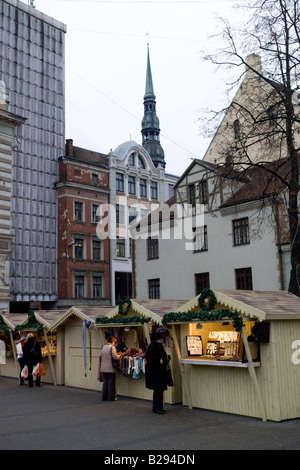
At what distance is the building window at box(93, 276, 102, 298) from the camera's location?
161 ft

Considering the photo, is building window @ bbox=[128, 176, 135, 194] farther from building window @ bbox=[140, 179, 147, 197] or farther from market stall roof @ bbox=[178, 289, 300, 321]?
market stall roof @ bbox=[178, 289, 300, 321]

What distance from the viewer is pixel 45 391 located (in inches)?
693

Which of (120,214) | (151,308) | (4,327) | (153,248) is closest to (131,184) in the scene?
(120,214)

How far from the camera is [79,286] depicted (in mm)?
48125

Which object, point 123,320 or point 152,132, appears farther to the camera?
point 152,132

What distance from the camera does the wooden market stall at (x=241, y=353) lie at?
458 inches

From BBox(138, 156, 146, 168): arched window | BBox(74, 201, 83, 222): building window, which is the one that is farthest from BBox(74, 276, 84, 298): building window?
BBox(138, 156, 146, 168): arched window

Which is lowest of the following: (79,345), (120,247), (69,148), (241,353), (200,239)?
(79,345)

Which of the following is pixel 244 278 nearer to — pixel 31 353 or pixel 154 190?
pixel 31 353

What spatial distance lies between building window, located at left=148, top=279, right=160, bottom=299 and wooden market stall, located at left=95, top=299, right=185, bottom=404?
51.0 ft

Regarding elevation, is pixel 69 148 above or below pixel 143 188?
above

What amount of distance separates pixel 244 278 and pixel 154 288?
745 cm

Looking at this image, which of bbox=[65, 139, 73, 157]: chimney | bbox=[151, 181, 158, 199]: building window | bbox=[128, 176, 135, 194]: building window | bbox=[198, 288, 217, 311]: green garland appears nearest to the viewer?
bbox=[198, 288, 217, 311]: green garland

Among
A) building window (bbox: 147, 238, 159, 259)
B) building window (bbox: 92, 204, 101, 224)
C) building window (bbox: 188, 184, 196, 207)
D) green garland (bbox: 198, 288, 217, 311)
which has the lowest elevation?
green garland (bbox: 198, 288, 217, 311)
